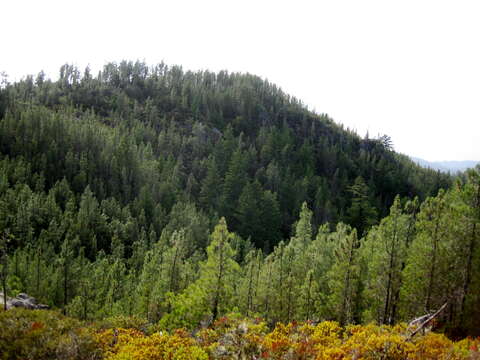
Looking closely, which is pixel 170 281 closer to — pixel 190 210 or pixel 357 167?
pixel 190 210

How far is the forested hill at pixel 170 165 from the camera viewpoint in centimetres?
7775

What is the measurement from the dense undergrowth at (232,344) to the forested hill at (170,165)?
53.9m

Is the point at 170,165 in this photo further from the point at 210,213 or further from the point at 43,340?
the point at 43,340

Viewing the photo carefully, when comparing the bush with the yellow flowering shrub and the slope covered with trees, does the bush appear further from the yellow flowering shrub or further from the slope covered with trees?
the slope covered with trees

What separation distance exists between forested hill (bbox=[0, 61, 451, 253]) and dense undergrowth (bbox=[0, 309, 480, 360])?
53.9 metres

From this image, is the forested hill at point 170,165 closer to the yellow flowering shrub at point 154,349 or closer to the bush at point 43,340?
the bush at point 43,340

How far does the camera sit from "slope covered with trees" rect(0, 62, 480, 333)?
81.5ft

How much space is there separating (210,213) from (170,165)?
3017cm

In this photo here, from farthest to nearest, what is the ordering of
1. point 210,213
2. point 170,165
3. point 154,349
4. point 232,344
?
point 170,165
point 210,213
point 154,349
point 232,344

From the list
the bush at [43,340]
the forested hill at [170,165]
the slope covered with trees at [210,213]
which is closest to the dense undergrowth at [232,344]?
the bush at [43,340]

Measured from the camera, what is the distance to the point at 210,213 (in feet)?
306

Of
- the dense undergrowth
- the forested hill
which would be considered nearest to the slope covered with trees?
the forested hill

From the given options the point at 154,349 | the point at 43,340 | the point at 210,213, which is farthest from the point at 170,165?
the point at 154,349

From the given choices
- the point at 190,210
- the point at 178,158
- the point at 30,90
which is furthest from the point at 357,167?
the point at 30,90
